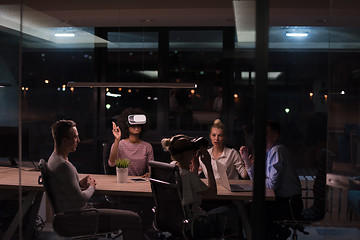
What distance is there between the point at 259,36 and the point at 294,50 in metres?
1.69

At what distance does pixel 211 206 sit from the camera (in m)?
3.98

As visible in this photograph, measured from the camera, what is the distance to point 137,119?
5.84 metres

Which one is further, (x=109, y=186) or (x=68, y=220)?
(x=109, y=186)

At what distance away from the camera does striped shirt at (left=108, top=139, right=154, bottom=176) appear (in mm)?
5098

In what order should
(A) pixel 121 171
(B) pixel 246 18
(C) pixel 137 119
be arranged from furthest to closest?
(C) pixel 137 119 < (A) pixel 121 171 < (B) pixel 246 18

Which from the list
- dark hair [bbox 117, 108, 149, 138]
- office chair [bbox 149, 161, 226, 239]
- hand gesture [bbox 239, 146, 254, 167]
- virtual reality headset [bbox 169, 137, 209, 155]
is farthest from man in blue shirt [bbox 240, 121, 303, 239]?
dark hair [bbox 117, 108, 149, 138]

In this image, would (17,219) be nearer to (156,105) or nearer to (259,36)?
(156,105)

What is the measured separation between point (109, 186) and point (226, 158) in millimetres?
1404

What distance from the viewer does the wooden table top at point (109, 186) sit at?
4027 mm

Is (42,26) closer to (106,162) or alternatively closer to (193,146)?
(106,162)

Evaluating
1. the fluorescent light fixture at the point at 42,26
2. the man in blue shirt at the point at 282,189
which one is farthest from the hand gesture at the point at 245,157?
the fluorescent light fixture at the point at 42,26

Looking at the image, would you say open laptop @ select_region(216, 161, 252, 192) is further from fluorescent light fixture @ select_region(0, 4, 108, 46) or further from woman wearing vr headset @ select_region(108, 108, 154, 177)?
fluorescent light fixture @ select_region(0, 4, 108, 46)

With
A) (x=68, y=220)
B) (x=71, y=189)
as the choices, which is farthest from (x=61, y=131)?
(x=68, y=220)

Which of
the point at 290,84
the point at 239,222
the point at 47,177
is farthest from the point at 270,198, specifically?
the point at 47,177
